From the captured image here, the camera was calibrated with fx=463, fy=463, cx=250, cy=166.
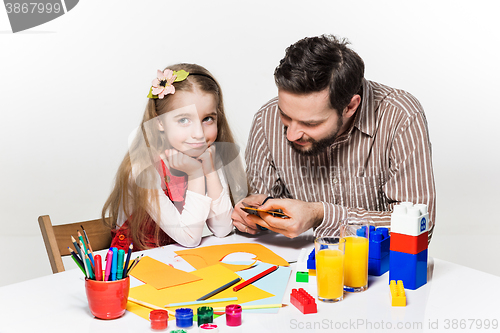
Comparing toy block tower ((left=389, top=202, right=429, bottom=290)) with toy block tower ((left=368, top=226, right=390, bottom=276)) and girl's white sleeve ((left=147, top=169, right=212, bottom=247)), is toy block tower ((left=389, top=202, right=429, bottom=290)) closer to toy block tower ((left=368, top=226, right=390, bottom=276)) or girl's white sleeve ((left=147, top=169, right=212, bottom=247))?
toy block tower ((left=368, top=226, right=390, bottom=276))

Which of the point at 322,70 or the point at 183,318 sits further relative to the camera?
the point at 322,70

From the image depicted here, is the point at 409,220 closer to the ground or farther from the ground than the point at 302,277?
farther from the ground

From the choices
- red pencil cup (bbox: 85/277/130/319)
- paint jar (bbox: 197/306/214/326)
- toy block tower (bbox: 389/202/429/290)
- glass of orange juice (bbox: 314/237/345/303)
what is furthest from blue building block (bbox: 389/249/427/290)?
red pencil cup (bbox: 85/277/130/319)

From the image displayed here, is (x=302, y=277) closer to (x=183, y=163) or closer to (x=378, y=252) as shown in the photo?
(x=378, y=252)

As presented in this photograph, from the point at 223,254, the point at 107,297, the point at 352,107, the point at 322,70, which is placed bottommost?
the point at 223,254

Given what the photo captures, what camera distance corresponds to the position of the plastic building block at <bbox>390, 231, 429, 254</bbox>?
90 cm

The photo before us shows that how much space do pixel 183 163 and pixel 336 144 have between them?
1.59ft

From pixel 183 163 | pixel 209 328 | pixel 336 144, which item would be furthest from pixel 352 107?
pixel 209 328

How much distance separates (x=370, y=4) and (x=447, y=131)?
89cm

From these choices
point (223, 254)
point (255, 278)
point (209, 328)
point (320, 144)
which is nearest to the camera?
point (209, 328)

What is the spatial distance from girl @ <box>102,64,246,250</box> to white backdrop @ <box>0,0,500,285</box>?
4.9 inches

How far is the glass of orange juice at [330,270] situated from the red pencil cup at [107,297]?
13.9 inches

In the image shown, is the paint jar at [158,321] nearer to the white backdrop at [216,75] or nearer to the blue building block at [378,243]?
the blue building block at [378,243]

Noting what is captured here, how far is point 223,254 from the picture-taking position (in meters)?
1.17
